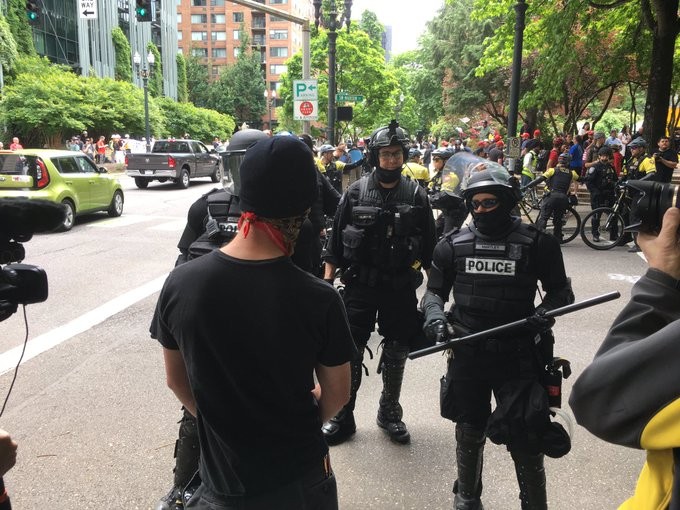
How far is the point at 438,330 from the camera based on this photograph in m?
2.75

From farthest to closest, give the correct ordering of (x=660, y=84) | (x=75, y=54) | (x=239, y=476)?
(x=75, y=54) → (x=660, y=84) → (x=239, y=476)

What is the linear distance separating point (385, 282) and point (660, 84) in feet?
37.9

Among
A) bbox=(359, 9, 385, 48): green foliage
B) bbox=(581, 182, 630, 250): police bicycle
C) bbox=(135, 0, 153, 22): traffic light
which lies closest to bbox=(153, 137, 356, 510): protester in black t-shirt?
bbox=(581, 182, 630, 250): police bicycle

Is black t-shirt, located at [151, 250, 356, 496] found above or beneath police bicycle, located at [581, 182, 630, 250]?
above

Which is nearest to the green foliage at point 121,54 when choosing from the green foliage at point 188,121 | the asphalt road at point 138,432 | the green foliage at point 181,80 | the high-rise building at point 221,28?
the green foliage at point 188,121

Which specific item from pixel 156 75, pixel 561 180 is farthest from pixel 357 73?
pixel 561 180

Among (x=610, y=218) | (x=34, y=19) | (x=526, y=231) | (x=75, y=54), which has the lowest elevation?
(x=610, y=218)

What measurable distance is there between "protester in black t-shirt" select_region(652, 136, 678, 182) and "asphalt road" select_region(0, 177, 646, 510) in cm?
376

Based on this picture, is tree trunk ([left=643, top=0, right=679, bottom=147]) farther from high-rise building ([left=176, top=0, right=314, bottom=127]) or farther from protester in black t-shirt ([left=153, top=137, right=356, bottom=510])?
high-rise building ([left=176, top=0, right=314, bottom=127])

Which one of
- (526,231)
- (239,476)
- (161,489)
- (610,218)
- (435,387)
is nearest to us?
(239,476)

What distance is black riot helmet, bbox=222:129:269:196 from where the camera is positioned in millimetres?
3358

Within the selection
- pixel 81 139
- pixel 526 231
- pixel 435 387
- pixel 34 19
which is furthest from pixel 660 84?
pixel 81 139

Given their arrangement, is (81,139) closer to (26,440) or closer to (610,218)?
(610,218)

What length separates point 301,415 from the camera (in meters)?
1.75
